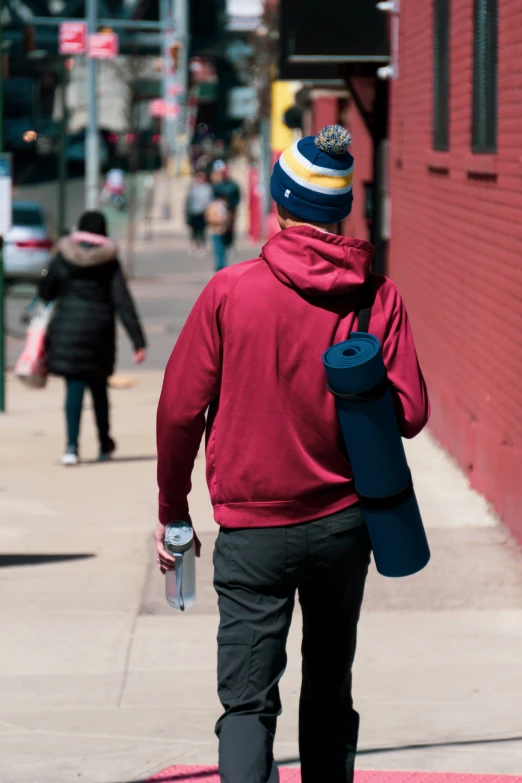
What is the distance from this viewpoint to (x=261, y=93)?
3716cm

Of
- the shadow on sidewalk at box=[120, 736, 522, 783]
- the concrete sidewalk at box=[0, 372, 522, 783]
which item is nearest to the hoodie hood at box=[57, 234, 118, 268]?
the concrete sidewalk at box=[0, 372, 522, 783]

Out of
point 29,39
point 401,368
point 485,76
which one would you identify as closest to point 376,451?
point 401,368

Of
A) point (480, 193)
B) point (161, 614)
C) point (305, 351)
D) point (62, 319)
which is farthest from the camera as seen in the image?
point (62, 319)

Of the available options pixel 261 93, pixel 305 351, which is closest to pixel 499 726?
pixel 305 351

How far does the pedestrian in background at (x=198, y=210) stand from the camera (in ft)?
111

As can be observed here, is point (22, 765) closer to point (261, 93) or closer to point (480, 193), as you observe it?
point (480, 193)

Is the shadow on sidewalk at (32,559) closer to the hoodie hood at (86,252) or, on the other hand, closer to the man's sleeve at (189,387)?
the hoodie hood at (86,252)

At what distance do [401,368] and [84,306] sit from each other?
673 centimetres

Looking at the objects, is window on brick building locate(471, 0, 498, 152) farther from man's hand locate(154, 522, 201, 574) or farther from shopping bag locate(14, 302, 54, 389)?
man's hand locate(154, 522, 201, 574)

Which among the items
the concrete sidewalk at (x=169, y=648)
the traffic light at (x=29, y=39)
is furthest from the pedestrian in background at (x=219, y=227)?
the concrete sidewalk at (x=169, y=648)

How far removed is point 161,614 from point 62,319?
13.4ft

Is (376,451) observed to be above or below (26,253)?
above

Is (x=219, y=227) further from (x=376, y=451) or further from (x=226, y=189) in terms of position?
(x=376, y=451)

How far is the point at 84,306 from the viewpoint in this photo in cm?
1018
